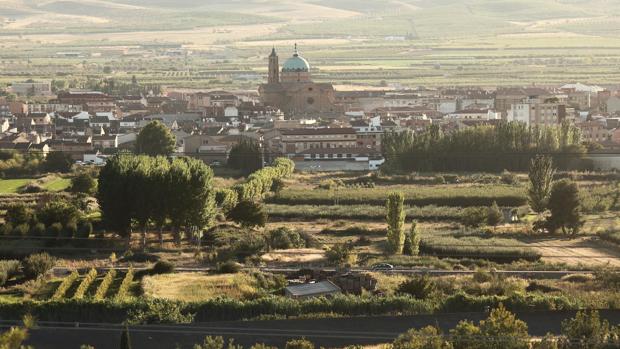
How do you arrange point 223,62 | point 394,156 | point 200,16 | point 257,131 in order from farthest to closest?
point 200,16, point 223,62, point 257,131, point 394,156

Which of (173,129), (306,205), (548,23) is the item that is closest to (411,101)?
(173,129)

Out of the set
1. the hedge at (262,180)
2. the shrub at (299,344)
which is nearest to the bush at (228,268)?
the shrub at (299,344)

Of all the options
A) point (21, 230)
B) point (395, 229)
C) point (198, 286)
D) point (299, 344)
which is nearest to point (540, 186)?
point (395, 229)

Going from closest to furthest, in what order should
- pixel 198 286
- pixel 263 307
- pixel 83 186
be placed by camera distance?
pixel 263 307
pixel 198 286
pixel 83 186

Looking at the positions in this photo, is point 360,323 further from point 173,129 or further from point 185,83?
point 185,83

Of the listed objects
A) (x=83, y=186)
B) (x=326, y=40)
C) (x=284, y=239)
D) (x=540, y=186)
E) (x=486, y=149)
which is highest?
(x=540, y=186)

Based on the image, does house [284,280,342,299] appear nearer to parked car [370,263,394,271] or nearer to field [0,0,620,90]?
parked car [370,263,394,271]

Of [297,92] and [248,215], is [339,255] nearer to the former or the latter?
[248,215]

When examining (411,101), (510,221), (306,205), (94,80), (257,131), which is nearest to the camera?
(510,221)
